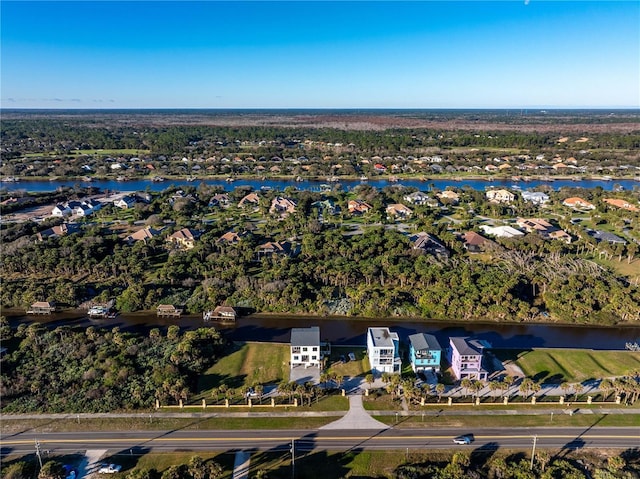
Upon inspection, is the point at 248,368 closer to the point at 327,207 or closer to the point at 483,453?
the point at 483,453

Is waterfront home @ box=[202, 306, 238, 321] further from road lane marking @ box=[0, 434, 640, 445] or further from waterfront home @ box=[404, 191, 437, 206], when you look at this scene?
waterfront home @ box=[404, 191, 437, 206]

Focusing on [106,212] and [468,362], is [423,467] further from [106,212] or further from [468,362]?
[106,212]

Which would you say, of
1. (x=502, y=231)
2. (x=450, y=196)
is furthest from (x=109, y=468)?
(x=450, y=196)

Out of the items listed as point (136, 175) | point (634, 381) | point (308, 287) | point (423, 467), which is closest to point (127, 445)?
point (423, 467)

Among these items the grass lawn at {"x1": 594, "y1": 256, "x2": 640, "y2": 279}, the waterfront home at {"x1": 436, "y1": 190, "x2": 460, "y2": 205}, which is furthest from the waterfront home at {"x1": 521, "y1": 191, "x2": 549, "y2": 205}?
the grass lawn at {"x1": 594, "y1": 256, "x2": 640, "y2": 279}

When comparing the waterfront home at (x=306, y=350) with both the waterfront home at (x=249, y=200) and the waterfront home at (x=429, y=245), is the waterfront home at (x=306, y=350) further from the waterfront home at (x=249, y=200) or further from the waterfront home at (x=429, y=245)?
the waterfront home at (x=249, y=200)
